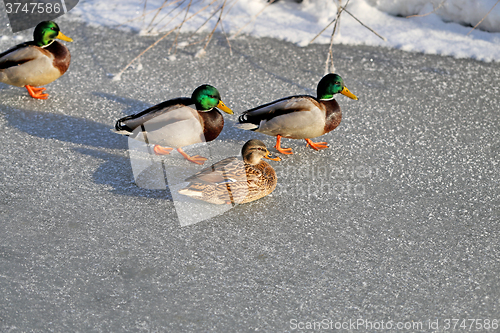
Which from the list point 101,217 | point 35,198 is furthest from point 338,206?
point 35,198

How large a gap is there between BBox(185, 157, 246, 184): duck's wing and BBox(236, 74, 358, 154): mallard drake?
50 cm

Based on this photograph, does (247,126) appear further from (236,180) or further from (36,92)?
(36,92)

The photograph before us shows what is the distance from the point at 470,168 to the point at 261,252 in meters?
1.57

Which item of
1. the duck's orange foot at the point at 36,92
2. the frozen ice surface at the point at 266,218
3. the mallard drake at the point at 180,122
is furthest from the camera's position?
the duck's orange foot at the point at 36,92

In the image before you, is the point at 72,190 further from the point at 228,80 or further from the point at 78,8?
the point at 78,8

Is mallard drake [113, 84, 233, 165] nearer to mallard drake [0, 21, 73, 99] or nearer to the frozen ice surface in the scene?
the frozen ice surface

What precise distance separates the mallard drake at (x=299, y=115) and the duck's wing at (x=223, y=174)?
50 cm

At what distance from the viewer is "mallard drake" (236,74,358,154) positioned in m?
3.22

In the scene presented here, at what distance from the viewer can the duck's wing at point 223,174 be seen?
2.78 m

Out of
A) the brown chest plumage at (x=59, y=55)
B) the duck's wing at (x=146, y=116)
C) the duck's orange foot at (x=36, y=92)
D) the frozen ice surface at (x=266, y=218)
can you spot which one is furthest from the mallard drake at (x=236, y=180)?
the duck's orange foot at (x=36, y=92)

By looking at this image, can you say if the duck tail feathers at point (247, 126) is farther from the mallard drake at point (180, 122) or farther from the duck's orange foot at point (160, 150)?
the duck's orange foot at point (160, 150)

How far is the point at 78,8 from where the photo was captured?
5301mm

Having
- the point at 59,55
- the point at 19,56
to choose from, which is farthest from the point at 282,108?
the point at 19,56

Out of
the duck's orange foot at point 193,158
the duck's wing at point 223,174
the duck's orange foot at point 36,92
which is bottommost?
the duck's orange foot at point 36,92
